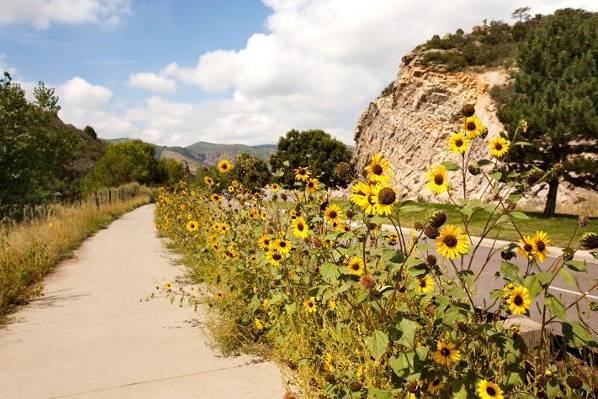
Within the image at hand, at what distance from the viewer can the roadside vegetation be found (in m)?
2.11

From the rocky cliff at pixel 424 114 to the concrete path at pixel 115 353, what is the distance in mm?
25670

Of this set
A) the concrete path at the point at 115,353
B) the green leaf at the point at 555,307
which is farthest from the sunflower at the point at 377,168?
the concrete path at the point at 115,353

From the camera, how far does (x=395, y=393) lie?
2342mm

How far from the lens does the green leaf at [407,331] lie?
2.04m

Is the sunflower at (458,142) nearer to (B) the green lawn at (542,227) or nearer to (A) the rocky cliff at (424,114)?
(B) the green lawn at (542,227)

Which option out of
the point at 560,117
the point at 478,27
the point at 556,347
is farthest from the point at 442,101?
the point at 556,347

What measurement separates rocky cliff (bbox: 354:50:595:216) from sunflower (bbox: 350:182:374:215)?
27.6 m

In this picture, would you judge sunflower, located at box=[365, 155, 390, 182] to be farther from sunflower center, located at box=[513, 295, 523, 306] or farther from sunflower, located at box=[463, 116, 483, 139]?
sunflower center, located at box=[513, 295, 523, 306]

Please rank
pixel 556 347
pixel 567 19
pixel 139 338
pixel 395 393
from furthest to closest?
pixel 567 19, pixel 139 338, pixel 556 347, pixel 395 393

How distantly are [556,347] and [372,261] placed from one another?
1556 millimetres

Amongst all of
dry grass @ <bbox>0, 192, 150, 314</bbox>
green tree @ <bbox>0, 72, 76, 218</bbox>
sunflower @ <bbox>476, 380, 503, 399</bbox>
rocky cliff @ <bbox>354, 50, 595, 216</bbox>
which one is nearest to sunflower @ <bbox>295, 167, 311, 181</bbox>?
sunflower @ <bbox>476, 380, 503, 399</bbox>

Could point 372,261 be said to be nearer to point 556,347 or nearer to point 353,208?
point 353,208

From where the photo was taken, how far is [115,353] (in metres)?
4.20

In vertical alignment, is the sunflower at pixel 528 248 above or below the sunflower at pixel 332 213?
below
